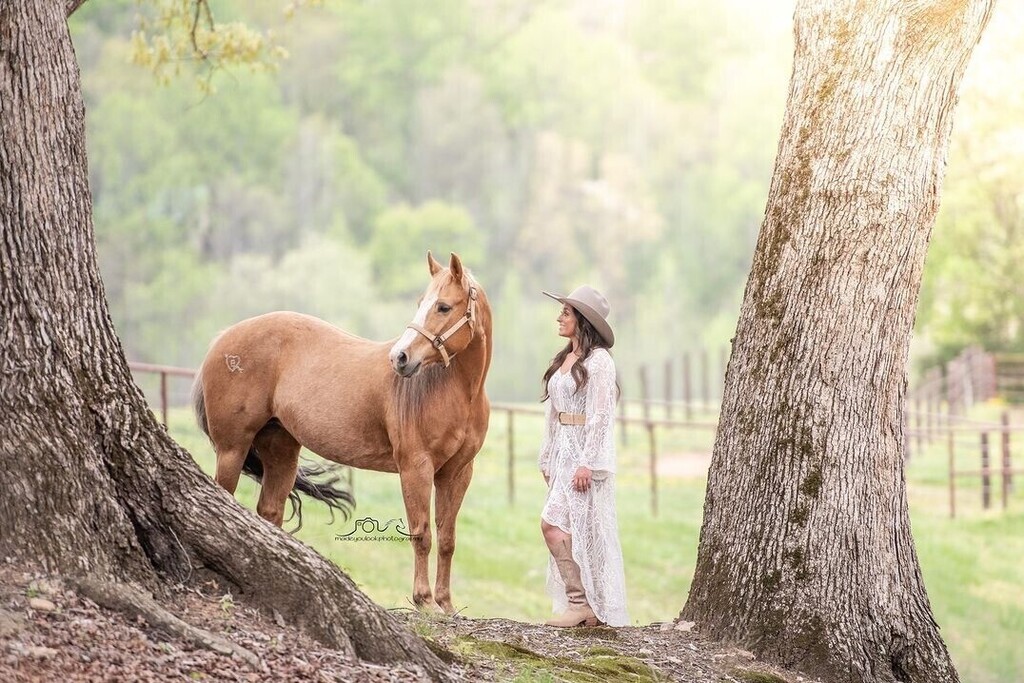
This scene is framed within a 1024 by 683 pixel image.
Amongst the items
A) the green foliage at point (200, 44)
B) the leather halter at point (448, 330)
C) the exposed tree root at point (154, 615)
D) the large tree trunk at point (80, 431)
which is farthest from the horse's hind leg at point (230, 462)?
the green foliage at point (200, 44)

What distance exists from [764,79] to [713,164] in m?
6.01

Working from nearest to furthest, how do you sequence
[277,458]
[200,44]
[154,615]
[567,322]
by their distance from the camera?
[154,615], [567,322], [277,458], [200,44]

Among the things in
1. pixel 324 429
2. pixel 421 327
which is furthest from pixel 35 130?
pixel 324 429

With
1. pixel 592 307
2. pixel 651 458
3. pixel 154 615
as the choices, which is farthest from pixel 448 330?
pixel 651 458

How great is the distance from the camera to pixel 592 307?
584 centimetres

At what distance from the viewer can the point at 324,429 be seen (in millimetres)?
6457

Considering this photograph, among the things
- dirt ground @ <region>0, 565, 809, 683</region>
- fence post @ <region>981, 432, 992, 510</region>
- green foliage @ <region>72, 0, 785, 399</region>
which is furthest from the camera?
green foliage @ <region>72, 0, 785, 399</region>

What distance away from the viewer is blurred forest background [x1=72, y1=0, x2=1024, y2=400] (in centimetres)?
4950

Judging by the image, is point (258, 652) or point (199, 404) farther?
point (199, 404)

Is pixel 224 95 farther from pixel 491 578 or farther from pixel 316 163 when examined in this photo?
pixel 491 578

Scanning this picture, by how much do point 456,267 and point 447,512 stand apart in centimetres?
136

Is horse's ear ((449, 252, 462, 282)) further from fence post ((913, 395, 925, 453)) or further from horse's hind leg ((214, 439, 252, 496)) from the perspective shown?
fence post ((913, 395, 925, 453))

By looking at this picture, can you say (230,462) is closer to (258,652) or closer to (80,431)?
(80,431)

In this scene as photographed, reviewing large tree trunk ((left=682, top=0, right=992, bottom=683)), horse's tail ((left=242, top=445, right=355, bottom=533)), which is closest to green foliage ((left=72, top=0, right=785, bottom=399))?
horse's tail ((left=242, top=445, right=355, bottom=533))
